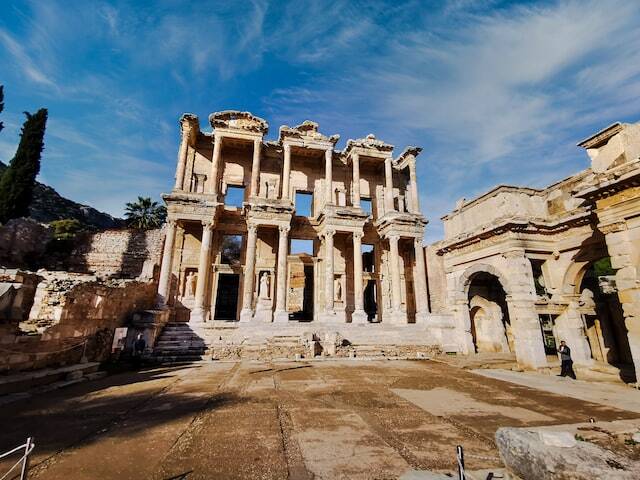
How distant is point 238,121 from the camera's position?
2217 cm

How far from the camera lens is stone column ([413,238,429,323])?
64.9 ft

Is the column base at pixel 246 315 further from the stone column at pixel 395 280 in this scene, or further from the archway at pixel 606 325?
the archway at pixel 606 325

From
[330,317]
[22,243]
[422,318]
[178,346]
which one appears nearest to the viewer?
[178,346]

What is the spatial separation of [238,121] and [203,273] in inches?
459

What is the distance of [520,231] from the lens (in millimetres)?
11148

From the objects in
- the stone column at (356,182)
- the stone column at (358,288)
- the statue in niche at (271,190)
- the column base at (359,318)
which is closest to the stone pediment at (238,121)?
the statue in niche at (271,190)

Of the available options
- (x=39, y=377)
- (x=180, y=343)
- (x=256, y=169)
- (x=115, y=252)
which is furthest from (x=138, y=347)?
(x=115, y=252)

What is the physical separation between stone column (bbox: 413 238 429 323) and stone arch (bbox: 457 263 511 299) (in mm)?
6464

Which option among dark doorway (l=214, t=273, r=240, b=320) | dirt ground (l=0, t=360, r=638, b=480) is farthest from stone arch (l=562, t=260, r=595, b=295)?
dark doorway (l=214, t=273, r=240, b=320)

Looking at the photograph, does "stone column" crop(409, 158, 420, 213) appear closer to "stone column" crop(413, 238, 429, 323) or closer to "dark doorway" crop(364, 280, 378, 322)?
"stone column" crop(413, 238, 429, 323)

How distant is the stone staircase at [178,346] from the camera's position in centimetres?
1240

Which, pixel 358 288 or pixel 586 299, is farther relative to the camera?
pixel 358 288

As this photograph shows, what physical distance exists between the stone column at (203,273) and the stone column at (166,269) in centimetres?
Result: 167

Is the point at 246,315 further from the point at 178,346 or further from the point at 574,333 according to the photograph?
the point at 574,333
